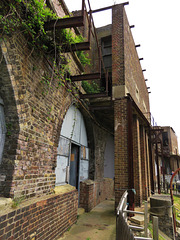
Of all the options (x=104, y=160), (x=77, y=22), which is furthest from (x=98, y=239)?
(x=104, y=160)

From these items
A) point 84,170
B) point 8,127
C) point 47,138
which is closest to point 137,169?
point 84,170

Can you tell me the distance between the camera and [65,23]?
3639mm

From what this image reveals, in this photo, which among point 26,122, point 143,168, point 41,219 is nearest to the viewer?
point 26,122

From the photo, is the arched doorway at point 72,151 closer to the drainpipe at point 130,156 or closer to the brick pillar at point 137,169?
the drainpipe at point 130,156

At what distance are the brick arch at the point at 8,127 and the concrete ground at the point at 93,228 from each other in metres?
2.56

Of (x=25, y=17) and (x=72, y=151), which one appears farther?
(x=72, y=151)

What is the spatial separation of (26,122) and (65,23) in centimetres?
234

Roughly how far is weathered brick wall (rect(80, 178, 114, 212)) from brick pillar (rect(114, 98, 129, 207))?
1.37 metres

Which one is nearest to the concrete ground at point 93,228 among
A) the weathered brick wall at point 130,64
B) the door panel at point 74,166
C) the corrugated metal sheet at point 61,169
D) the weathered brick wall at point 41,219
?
the weathered brick wall at point 41,219

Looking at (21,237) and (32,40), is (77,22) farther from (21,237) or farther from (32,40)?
(21,237)

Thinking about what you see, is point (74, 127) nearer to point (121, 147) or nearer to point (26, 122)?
point (121, 147)

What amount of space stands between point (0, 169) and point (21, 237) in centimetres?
129

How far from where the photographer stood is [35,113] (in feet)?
12.8

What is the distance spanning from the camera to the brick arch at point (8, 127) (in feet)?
9.92
